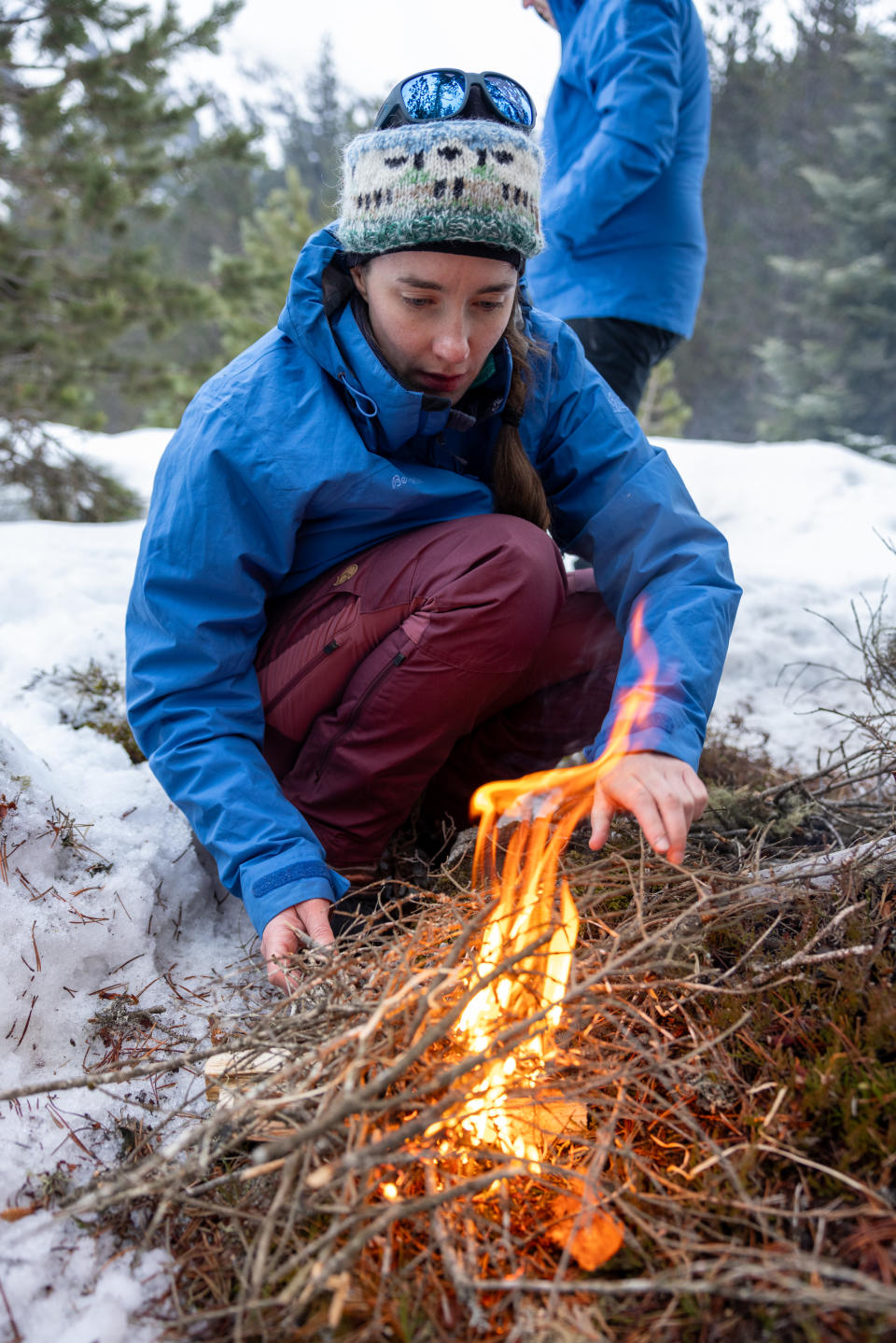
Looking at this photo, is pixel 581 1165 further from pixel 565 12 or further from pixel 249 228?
pixel 249 228

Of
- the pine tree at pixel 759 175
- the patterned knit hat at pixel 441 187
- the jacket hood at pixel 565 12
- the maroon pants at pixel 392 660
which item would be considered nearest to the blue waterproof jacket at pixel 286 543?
the maroon pants at pixel 392 660

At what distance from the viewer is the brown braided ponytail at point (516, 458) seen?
2.29 m

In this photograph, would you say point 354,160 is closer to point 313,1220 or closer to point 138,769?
point 138,769

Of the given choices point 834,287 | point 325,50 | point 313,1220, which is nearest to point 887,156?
point 834,287

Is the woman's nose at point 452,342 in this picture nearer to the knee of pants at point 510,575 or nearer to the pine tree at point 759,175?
the knee of pants at point 510,575

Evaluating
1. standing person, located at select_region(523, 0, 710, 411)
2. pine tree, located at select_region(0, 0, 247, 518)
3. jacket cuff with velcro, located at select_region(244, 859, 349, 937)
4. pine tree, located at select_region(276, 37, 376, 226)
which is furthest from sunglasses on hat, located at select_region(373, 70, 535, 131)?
pine tree, located at select_region(276, 37, 376, 226)

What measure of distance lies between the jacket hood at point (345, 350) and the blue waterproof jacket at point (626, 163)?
1420 millimetres

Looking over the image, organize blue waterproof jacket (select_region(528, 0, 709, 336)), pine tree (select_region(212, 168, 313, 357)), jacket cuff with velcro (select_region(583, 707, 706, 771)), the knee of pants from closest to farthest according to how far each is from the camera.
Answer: jacket cuff with velcro (select_region(583, 707, 706, 771)), the knee of pants, blue waterproof jacket (select_region(528, 0, 709, 336)), pine tree (select_region(212, 168, 313, 357))

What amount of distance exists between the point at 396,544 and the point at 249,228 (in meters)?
13.9

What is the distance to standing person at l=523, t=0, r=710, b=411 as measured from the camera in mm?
3047

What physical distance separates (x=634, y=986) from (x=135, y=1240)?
37.2 inches

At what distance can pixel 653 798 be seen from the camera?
1.75m

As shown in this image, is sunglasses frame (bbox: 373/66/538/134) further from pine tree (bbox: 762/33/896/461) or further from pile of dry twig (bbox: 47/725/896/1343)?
pine tree (bbox: 762/33/896/461)

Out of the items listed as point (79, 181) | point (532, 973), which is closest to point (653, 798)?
point (532, 973)
